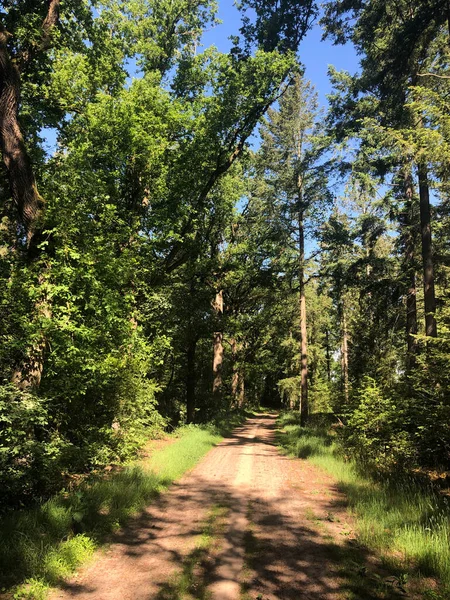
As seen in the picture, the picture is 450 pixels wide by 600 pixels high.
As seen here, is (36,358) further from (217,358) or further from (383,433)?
(217,358)

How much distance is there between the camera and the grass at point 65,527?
4246 mm

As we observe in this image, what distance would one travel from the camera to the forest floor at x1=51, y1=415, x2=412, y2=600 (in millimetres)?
4227

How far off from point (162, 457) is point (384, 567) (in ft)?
23.5

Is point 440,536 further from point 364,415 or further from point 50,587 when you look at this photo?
point 364,415

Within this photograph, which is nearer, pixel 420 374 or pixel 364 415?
pixel 420 374

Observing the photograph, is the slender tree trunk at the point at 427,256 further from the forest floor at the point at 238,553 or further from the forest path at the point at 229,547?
the forest floor at the point at 238,553

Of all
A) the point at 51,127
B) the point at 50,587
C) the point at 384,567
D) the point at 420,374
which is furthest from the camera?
the point at 51,127

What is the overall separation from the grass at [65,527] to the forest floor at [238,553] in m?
0.22

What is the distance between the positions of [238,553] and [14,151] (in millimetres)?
8062

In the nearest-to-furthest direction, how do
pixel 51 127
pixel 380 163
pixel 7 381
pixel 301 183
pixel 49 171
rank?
pixel 7 381 < pixel 49 171 < pixel 51 127 < pixel 380 163 < pixel 301 183

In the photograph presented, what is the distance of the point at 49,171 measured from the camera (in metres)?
10.3

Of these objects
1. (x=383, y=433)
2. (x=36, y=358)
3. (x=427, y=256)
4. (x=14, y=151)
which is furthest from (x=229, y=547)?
(x=427, y=256)

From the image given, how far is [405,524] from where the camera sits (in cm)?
555

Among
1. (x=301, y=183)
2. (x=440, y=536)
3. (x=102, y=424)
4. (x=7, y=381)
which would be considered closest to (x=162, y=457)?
(x=102, y=424)
